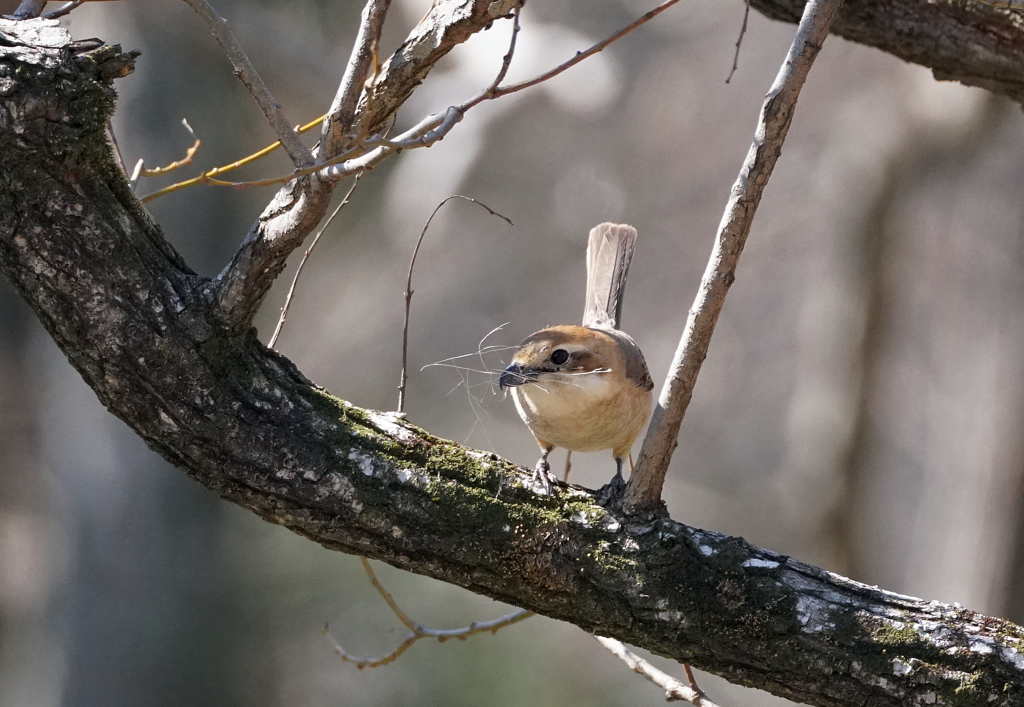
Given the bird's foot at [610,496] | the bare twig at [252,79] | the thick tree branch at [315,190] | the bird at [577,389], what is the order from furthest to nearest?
1. the bird at [577,389]
2. the bird's foot at [610,496]
3. the thick tree branch at [315,190]
4. the bare twig at [252,79]

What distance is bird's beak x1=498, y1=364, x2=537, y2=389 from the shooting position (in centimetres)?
304

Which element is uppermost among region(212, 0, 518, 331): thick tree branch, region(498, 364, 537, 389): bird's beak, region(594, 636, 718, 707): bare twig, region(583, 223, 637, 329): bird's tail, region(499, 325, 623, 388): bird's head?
region(583, 223, 637, 329): bird's tail

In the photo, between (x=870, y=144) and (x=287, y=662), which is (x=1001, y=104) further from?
(x=287, y=662)

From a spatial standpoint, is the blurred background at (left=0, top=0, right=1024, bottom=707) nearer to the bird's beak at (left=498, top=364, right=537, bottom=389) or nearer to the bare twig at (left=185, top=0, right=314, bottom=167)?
the bird's beak at (left=498, top=364, right=537, bottom=389)

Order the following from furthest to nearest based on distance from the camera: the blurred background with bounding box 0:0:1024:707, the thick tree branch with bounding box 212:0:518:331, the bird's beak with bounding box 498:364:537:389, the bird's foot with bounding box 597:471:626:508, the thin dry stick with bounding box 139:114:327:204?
the blurred background with bounding box 0:0:1024:707
the bird's beak with bounding box 498:364:537:389
the bird's foot with bounding box 597:471:626:508
the thin dry stick with bounding box 139:114:327:204
the thick tree branch with bounding box 212:0:518:331

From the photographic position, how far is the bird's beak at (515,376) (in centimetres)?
304

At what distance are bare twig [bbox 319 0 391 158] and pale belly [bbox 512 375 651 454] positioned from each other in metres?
1.47

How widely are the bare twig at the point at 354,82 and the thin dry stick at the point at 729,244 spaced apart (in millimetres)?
830

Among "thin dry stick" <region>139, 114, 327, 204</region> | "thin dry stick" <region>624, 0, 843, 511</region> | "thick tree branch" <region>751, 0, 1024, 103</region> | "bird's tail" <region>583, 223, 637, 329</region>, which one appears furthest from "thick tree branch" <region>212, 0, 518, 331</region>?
"bird's tail" <region>583, 223, 637, 329</region>

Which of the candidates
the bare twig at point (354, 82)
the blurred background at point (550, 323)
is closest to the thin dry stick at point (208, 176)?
the bare twig at point (354, 82)

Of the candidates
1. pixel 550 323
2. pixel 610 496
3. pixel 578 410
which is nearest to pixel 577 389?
pixel 578 410

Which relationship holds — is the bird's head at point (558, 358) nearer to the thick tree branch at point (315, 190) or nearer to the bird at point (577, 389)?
the bird at point (577, 389)

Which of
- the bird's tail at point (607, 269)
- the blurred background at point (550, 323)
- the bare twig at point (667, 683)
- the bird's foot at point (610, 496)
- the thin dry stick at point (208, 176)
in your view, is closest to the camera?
the thin dry stick at point (208, 176)

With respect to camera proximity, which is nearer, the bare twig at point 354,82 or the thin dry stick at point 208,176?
the bare twig at point 354,82
